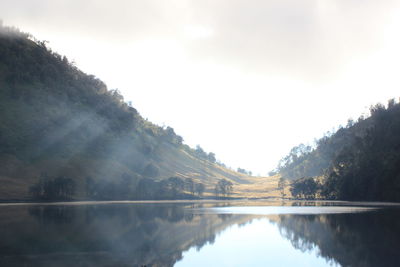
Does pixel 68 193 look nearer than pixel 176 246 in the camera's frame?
No

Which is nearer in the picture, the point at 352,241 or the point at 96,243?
the point at 352,241

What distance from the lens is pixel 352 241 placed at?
122ft

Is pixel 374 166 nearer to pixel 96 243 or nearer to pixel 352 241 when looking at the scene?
pixel 352 241

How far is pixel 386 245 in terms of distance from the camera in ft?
112

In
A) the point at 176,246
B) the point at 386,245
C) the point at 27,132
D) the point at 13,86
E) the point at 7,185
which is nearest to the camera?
the point at 386,245

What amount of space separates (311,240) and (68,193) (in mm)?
126215

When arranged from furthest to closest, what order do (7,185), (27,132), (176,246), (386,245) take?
(27,132)
(7,185)
(176,246)
(386,245)

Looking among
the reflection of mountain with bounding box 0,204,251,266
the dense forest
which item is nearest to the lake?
the reflection of mountain with bounding box 0,204,251,266

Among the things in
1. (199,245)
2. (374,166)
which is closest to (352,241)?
(199,245)

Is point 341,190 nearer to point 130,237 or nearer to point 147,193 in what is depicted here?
point 147,193

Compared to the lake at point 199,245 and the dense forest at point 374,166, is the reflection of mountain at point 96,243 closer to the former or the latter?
the lake at point 199,245

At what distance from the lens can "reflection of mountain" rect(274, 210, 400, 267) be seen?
2895 cm

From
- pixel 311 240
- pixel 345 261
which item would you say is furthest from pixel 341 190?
pixel 345 261

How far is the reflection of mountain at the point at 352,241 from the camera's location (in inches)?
1140
